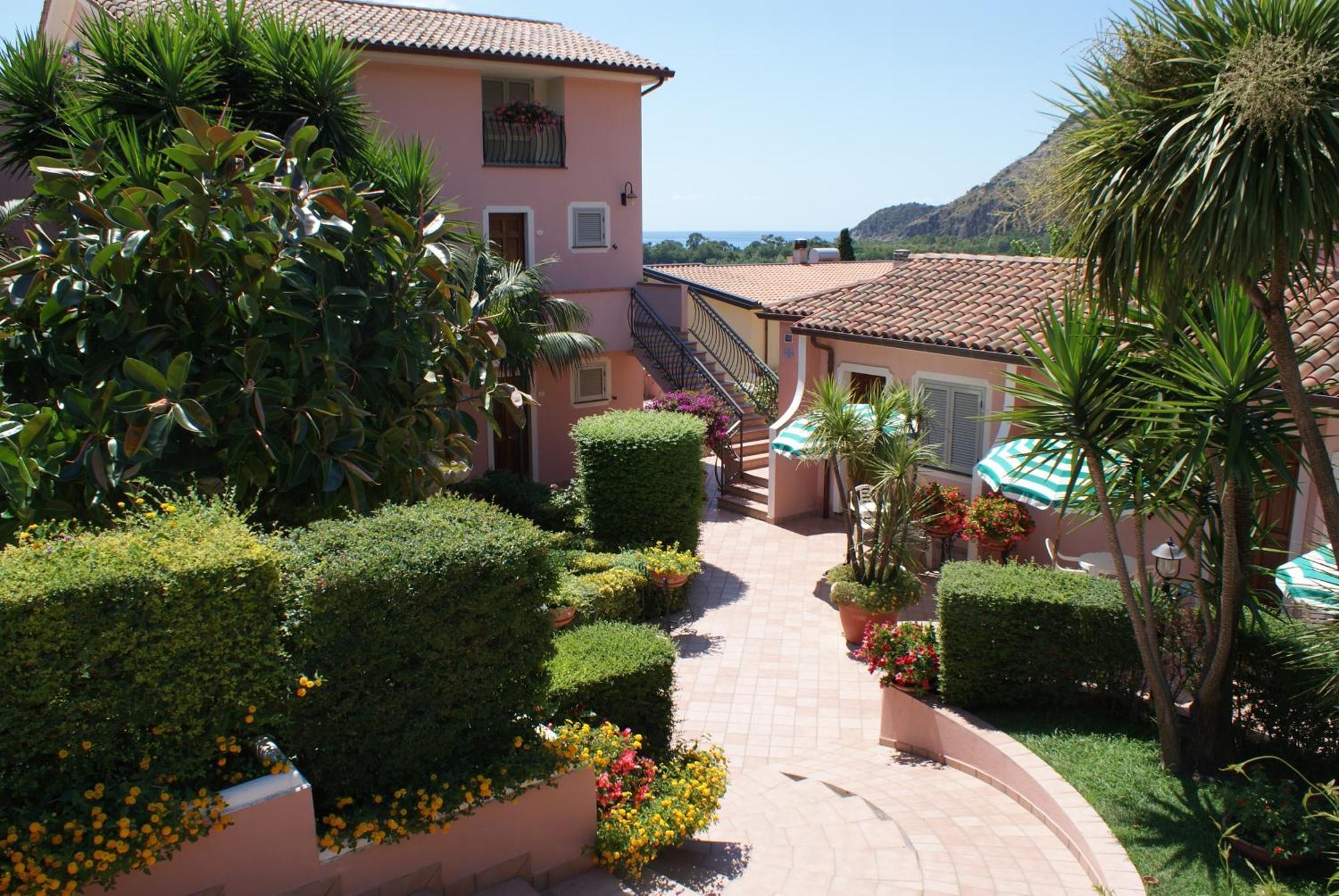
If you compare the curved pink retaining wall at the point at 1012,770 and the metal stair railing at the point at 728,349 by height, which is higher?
the metal stair railing at the point at 728,349

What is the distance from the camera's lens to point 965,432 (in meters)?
16.4

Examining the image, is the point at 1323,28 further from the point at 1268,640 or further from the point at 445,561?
the point at 445,561

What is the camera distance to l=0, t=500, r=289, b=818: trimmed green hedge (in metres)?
5.15

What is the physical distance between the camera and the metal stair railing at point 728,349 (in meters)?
24.0

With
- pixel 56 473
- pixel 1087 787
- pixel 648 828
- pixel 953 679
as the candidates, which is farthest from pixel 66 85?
pixel 1087 787

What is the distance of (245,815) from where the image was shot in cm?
575

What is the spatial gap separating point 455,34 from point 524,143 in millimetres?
2585

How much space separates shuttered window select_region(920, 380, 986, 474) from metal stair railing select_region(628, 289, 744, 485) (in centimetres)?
506

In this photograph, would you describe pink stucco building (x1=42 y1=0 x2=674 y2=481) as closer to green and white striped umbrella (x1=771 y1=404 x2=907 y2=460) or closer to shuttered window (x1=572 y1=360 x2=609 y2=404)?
shuttered window (x1=572 y1=360 x2=609 y2=404)

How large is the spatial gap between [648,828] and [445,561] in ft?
8.65

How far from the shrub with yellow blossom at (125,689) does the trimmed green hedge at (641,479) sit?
1001cm

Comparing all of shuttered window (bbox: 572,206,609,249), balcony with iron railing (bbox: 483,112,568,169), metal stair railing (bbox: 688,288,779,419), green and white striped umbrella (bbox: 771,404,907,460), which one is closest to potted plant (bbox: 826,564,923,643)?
green and white striped umbrella (bbox: 771,404,907,460)

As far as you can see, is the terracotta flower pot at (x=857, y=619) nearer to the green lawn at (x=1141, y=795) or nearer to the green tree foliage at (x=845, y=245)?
the green lawn at (x=1141, y=795)

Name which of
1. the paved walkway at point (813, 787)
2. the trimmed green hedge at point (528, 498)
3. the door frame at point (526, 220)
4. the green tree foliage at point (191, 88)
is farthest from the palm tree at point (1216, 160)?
the door frame at point (526, 220)
